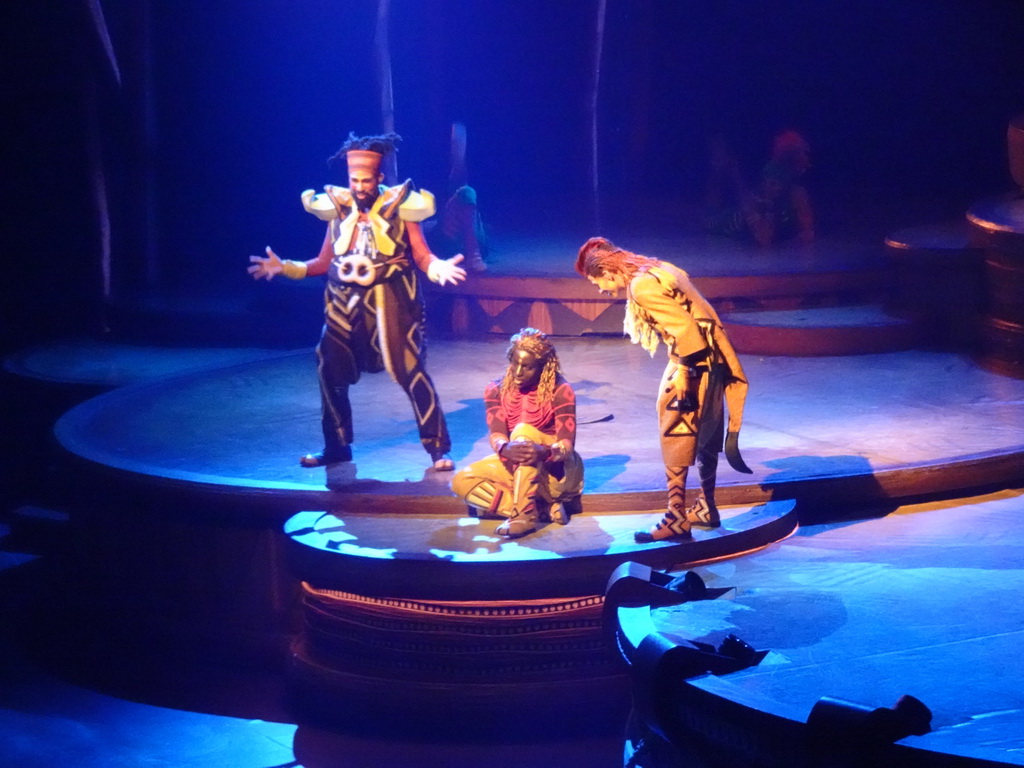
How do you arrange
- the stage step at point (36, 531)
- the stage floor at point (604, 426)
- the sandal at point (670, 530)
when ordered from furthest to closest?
1. the stage step at point (36, 531)
2. the stage floor at point (604, 426)
3. the sandal at point (670, 530)

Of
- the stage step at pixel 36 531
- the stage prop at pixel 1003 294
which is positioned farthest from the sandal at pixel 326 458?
the stage prop at pixel 1003 294

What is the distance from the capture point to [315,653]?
4969 mm

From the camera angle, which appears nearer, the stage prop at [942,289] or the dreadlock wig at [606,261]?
the dreadlock wig at [606,261]

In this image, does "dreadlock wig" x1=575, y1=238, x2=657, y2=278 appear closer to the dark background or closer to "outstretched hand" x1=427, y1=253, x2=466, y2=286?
"outstretched hand" x1=427, y1=253, x2=466, y2=286

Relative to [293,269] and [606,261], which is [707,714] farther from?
[293,269]

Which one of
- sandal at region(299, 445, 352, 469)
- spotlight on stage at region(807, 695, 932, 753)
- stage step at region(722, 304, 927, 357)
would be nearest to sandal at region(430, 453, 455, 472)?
sandal at region(299, 445, 352, 469)

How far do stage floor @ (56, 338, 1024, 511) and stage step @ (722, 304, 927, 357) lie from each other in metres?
0.11

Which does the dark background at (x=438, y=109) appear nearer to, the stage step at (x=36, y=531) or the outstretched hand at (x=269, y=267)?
the stage step at (x=36, y=531)

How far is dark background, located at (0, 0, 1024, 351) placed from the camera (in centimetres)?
923

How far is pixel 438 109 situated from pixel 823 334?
174 inches

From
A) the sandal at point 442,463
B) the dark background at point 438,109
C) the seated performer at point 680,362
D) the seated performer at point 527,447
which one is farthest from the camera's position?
the dark background at point 438,109

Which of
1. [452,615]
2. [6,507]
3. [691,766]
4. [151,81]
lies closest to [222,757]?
[452,615]

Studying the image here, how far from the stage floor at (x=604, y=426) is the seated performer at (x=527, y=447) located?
281mm

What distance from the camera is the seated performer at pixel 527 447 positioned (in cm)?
476
